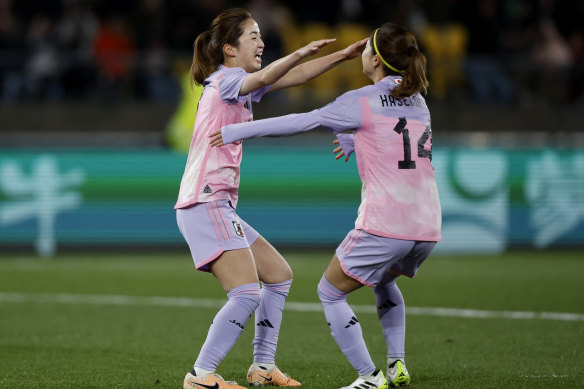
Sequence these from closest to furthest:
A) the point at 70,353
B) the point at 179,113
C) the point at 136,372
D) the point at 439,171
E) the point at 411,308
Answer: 1. the point at 136,372
2. the point at 70,353
3. the point at 411,308
4. the point at 439,171
5. the point at 179,113

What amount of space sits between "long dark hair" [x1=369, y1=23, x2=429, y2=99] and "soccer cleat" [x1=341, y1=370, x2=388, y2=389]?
1588mm

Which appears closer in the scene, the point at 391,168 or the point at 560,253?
the point at 391,168

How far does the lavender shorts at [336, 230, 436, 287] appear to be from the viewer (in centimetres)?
529

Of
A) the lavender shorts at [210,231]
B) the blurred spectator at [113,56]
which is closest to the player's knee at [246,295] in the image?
the lavender shorts at [210,231]

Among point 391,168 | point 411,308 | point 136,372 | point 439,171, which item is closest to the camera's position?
point 391,168

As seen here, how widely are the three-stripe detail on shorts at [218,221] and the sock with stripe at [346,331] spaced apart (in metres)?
0.64

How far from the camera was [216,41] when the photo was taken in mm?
5656

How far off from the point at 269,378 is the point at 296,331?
7.69ft

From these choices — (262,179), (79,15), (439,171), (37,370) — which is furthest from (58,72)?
(37,370)

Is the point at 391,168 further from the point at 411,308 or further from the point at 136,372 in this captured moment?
the point at 411,308

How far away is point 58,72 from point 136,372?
10403 mm

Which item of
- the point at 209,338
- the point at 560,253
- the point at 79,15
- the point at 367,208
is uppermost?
the point at 79,15

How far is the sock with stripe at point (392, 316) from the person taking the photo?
580 centimetres

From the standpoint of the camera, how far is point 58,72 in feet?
51.9
